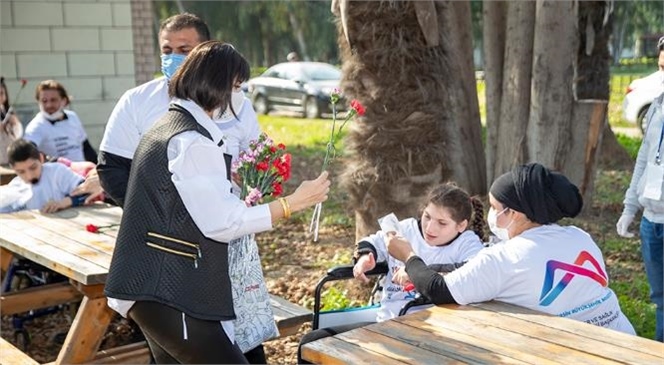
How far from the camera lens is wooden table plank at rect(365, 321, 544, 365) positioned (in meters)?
2.50

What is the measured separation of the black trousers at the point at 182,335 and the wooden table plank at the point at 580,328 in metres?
0.92

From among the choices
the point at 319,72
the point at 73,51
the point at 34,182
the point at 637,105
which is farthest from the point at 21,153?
the point at 319,72

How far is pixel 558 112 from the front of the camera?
626cm

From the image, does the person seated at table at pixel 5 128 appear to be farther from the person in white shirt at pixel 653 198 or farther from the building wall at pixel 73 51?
the person in white shirt at pixel 653 198

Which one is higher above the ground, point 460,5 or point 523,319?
point 460,5

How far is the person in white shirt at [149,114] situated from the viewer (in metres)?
3.55

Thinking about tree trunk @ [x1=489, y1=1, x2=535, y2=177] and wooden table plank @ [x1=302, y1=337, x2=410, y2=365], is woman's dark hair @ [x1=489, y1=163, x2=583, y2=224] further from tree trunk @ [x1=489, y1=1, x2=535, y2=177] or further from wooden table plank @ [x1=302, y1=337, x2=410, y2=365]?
tree trunk @ [x1=489, y1=1, x2=535, y2=177]

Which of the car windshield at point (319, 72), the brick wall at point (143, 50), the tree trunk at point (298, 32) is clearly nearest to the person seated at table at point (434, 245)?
the brick wall at point (143, 50)

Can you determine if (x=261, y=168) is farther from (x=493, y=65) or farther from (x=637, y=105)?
(x=637, y=105)

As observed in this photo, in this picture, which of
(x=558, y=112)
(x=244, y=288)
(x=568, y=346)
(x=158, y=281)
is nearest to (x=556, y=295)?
(x=568, y=346)

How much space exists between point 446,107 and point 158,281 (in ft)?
11.2

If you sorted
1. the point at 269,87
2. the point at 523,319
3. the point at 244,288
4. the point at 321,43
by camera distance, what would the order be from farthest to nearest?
the point at 321,43
the point at 269,87
the point at 244,288
the point at 523,319

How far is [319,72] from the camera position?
20.7m

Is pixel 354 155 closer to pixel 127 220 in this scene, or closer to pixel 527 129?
pixel 527 129
